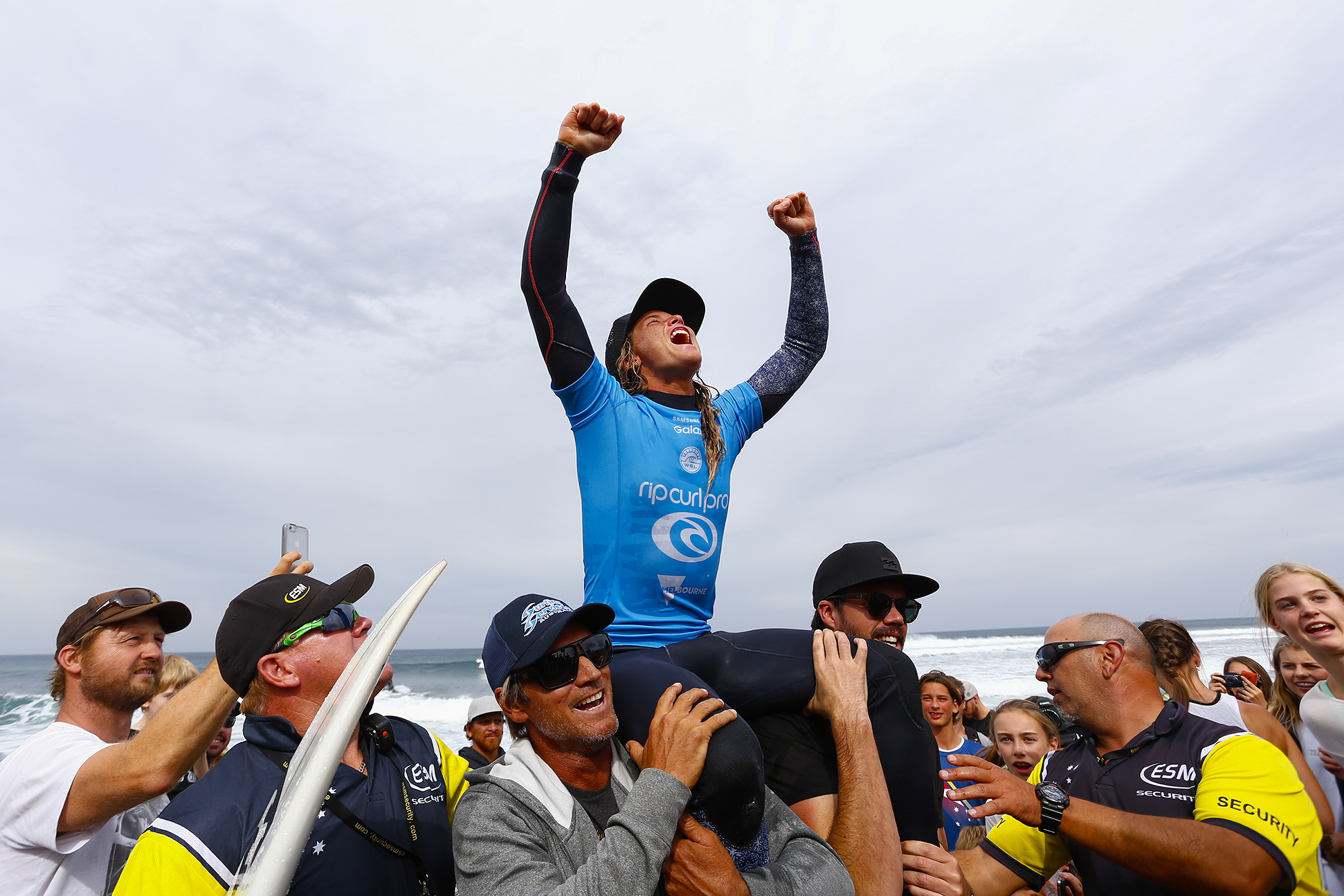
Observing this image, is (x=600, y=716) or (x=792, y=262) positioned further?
(x=792, y=262)

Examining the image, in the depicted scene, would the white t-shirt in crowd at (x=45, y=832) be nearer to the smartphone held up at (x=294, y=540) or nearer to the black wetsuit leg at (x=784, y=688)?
the smartphone held up at (x=294, y=540)

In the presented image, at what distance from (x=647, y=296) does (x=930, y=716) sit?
547 centimetres

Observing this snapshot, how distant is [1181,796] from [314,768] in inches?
142

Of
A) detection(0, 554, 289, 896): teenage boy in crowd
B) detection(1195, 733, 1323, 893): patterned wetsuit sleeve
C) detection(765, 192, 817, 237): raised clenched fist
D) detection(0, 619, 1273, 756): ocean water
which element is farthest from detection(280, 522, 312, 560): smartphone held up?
detection(0, 619, 1273, 756): ocean water

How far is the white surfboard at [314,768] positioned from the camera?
1.57m

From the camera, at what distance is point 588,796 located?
266cm

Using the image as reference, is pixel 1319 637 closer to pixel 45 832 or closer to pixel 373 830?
pixel 373 830

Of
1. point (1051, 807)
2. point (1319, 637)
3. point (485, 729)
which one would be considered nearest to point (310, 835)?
point (1051, 807)

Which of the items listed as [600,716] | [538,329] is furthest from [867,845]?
[538,329]

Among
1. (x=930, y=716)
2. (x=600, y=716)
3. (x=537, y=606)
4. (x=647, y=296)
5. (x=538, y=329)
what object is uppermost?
(x=647, y=296)

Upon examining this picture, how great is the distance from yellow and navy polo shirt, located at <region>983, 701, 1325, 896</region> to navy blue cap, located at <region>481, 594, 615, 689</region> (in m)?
2.60

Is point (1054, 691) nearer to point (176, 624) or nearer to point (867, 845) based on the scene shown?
point (867, 845)

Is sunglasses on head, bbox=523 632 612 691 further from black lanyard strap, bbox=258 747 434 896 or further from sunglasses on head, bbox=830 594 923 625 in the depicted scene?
sunglasses on head, bbox=830 594 923 625

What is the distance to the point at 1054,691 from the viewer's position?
396 cm
